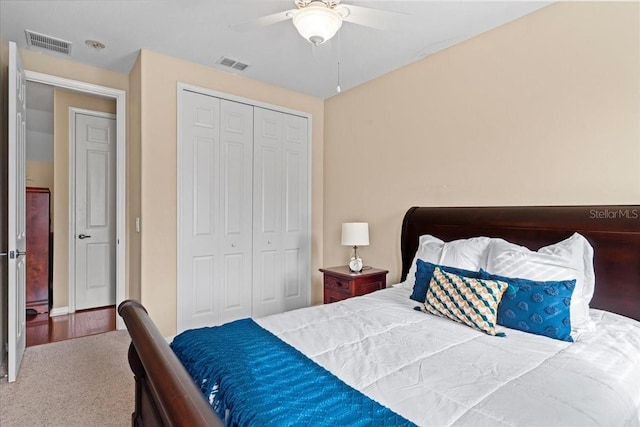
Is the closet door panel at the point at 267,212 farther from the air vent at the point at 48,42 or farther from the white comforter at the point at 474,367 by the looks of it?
the white comforter at the point at 474,367

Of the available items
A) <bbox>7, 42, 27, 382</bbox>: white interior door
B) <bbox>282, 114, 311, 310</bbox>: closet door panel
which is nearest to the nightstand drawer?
<bbox>282, 114, 311, 310</bbox>: closet door panel

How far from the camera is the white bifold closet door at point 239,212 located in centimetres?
328

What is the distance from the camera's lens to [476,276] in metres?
2.02

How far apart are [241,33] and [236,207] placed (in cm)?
162

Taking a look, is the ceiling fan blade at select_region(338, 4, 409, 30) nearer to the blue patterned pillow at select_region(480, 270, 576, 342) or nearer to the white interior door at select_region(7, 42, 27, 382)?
the blue patterned pillow at select_region(480, 270, 576, 342)

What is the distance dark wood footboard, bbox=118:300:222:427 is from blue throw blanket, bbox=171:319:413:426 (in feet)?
0.62

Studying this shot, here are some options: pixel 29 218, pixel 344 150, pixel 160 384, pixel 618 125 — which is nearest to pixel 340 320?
pixel 160 384

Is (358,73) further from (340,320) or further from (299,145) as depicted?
(340,320)

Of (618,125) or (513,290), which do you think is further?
(618,125)

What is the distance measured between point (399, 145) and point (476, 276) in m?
1.63

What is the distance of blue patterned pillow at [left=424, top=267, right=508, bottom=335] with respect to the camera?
1.75m

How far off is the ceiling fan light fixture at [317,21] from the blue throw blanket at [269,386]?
164 cm

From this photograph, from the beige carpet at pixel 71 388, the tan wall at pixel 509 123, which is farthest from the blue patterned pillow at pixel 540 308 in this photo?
the beige carpet at pixel 71 388

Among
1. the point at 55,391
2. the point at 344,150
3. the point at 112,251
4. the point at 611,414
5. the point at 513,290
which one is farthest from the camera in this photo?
the point at 112,251
